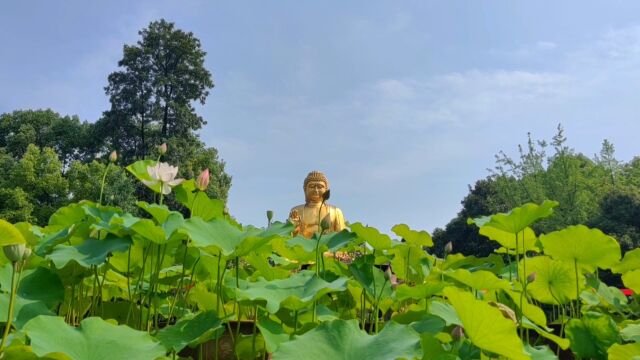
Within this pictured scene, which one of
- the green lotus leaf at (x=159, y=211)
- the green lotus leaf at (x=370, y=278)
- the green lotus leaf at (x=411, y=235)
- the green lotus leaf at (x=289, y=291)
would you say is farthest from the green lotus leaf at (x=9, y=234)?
the green lotus leaf at (x=411, y=235)

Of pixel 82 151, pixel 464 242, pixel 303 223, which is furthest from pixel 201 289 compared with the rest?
pixel 82 151

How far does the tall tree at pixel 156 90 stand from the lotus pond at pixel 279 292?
17562 mm

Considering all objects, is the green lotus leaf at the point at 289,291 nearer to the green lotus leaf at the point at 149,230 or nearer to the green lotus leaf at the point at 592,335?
the green lotus leaf at the point at 149,230

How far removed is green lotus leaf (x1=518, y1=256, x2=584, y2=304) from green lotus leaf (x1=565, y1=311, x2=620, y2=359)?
174mm

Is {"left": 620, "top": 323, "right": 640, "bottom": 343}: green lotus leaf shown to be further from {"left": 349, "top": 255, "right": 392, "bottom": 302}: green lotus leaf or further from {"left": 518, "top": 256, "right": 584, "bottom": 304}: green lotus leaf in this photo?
{"left": 349, "top": 255, "right": 392, "bottom": 302}: green lotus leaf

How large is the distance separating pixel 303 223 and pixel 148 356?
5.18 meters

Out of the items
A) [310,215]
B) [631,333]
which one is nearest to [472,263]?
[631,333]

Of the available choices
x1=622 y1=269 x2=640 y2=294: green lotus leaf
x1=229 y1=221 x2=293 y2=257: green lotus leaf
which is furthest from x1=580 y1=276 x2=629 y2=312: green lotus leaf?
x1=229 y1=221 x2=293 y2=257: green lotus leaf

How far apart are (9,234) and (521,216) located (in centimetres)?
88

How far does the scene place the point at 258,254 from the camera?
1127 mm

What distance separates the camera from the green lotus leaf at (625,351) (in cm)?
91

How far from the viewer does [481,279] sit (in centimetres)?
106

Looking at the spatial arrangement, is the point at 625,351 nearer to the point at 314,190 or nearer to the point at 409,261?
the point at 409,261

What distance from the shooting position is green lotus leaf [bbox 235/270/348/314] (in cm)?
85
